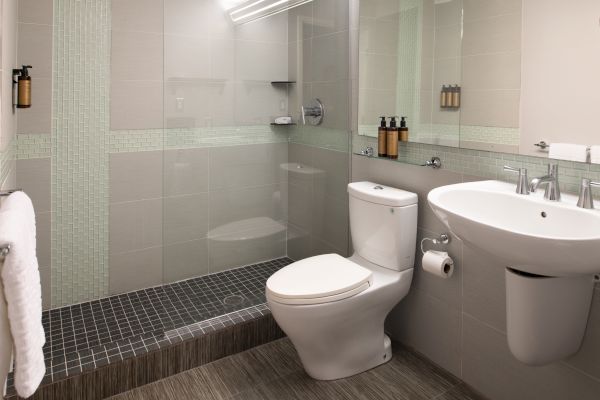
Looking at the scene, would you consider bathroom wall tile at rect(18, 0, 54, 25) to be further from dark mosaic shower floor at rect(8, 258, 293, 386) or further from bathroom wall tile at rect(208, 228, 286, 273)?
dark mosaic shower floor at rect(8, 258, 293, 386)

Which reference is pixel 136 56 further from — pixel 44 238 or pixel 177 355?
pixel 177 355

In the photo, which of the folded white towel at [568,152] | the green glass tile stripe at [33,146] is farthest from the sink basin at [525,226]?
the green glass tile stripe at [33,146]

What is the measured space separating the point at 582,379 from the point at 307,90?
2.03m

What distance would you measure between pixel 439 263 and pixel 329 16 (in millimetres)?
1604

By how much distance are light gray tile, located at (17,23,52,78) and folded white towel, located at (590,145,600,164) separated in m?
2.58

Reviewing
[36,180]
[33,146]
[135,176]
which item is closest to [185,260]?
[135,176]

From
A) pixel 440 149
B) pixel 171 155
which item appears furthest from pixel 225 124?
pixel 440 149

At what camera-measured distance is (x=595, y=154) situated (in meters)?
1.56

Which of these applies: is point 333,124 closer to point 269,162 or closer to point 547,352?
point 269,162

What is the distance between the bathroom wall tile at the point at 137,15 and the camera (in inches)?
99.8

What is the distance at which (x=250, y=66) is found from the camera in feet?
8.64

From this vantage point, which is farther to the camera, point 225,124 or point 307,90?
point 307,90

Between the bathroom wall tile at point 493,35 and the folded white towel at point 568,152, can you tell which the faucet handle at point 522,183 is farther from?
the bathroom wall tile at point 493,35

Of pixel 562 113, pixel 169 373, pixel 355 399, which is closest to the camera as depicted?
pixel 562 113
